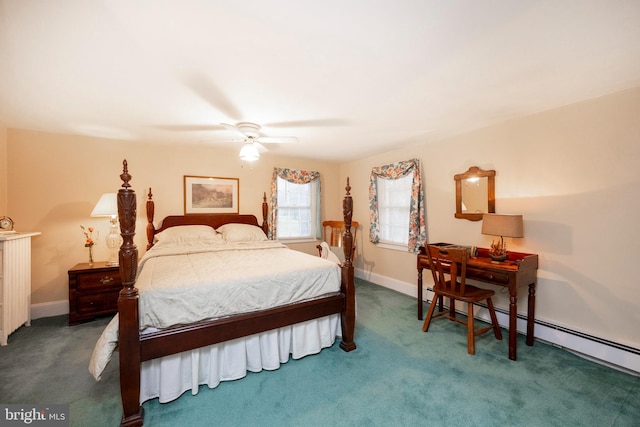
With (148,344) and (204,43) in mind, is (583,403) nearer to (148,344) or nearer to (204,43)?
(148,344)

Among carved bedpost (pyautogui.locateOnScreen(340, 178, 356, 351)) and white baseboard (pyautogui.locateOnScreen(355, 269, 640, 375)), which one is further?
carved bedpost (pyautogui.locateOnScreen(340, 178, 356, 351))

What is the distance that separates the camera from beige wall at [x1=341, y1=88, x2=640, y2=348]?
2102mm

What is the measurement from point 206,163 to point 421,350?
3.80 m

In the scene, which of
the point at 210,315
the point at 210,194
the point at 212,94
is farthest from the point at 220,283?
the point at 210,194

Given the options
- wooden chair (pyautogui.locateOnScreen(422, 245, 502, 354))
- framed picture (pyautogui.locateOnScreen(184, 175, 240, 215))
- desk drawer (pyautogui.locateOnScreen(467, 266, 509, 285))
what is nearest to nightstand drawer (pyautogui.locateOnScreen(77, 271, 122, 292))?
framed picture (pyautogui.locateOnScreen(184, 175, 240, 215))

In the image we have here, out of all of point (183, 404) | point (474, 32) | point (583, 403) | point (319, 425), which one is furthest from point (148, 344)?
point (583, 403)

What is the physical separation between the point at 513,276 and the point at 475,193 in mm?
1179

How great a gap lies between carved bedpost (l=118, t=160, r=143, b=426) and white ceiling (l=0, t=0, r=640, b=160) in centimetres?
92

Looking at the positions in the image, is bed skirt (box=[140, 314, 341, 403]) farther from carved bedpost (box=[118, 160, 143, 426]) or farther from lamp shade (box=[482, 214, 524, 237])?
lamp shade (box=[482, 214, 524, 237])

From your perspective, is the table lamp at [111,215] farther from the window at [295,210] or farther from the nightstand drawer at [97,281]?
the window at [295,210]

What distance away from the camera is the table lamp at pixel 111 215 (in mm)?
3088

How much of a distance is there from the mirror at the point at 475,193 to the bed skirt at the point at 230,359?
213 cm

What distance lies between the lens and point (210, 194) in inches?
161

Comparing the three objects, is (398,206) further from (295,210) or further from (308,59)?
(308,59)
